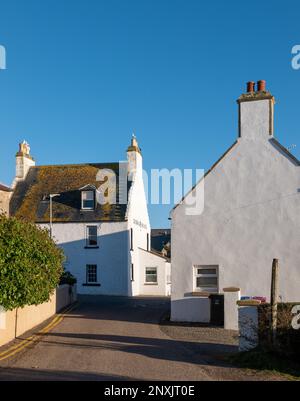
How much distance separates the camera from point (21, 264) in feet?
59.1

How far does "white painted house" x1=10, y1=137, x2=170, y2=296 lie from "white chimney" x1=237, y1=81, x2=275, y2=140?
1926cm

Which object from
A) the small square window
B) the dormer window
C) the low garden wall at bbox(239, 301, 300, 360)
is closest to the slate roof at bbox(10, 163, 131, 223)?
the dormer window

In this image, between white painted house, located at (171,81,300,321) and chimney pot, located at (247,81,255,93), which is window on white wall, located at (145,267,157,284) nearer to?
white painted house, located at (171,81,300,321)

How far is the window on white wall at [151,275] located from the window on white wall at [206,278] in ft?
70.5

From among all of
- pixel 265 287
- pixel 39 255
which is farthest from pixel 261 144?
pixel 39 255

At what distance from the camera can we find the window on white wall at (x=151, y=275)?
45.5 m

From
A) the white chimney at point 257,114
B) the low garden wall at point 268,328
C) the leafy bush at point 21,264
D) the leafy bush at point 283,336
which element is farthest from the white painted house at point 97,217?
the leafy bush at point 283,336

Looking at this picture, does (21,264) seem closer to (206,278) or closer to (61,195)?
(206,278)

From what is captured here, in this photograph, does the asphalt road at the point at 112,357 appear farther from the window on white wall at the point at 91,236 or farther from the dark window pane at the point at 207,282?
the window on white wall at the point at 91,236

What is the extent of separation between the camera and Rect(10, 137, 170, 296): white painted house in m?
41.7

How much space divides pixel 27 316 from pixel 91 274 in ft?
69.4

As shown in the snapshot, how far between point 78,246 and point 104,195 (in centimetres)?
480

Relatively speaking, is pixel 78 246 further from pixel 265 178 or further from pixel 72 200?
pixel 265 178
